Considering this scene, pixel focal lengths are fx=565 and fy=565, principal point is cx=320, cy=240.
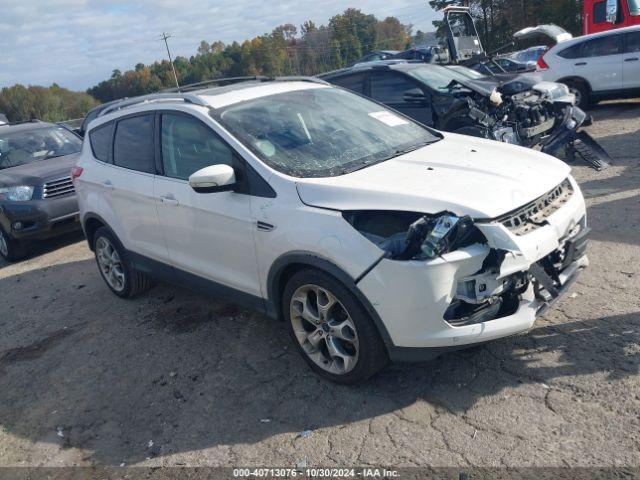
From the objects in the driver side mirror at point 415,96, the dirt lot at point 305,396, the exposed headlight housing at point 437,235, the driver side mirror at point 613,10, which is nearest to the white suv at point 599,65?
the driver side mirror at point 613,10

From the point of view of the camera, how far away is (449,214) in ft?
9.94

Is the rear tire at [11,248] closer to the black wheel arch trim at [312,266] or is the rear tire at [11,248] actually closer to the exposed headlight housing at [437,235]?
the black wheel arch trim at [312,266]

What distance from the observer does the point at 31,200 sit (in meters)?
7.93

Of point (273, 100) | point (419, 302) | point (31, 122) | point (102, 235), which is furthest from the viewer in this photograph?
point (31, 122)

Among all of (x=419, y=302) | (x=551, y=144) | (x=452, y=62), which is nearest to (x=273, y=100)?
(x=419, y=302)

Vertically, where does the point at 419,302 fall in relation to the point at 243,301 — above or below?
above

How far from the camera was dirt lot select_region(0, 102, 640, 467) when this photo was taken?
9.80ft

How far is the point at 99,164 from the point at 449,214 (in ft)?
12.4

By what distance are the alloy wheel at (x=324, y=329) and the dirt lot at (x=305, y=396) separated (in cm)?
20

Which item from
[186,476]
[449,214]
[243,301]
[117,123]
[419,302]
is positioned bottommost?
[186,476]

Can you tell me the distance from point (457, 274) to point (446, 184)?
0.61 metres

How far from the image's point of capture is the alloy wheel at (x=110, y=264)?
5668 millimetres

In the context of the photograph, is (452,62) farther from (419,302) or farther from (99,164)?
(419,302)

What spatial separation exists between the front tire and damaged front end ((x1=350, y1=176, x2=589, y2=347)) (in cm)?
18
